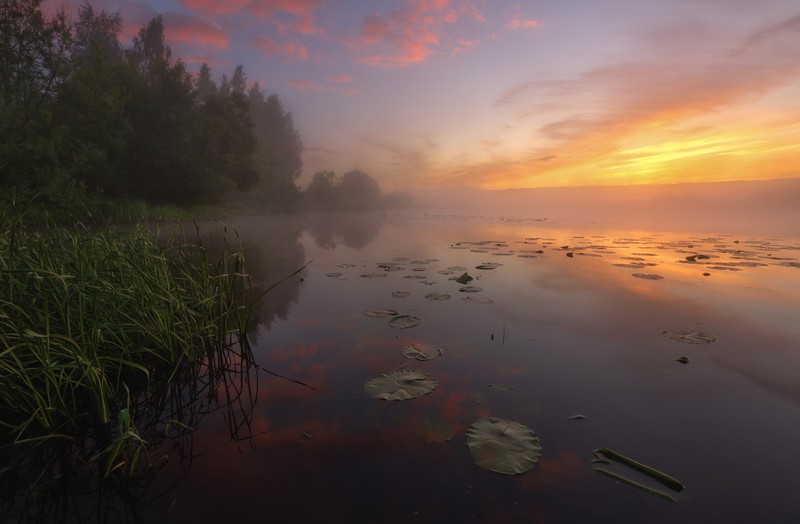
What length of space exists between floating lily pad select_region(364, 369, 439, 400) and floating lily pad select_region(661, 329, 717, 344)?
4417 millimetres

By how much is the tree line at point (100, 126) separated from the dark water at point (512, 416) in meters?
11.9

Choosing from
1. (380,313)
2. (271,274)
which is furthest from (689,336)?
(271,274)

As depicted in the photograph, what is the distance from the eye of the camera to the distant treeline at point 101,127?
15.9 meters

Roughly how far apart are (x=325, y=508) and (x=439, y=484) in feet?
2.78

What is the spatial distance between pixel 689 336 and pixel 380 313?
5.35 meters

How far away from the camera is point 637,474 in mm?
2527

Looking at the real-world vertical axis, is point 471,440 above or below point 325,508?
above

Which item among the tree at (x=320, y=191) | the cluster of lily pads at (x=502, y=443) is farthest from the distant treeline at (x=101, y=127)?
the tree at (x=320, y=191)

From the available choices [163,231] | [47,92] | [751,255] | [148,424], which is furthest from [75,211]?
[751,255]

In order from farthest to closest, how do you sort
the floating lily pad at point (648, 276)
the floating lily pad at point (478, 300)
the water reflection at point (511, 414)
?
the floating lily pad at point (648, 276) → the floating lily pad at point (478, 300) → the water reflection at point (511, 414)

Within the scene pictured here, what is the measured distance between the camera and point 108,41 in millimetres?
43500

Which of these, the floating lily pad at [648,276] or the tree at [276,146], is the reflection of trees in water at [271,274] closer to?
the floating lily pad at [648,276]

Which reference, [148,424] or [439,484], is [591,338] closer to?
[439,484]

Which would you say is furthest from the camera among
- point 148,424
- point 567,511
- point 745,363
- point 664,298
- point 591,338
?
point 664,298
